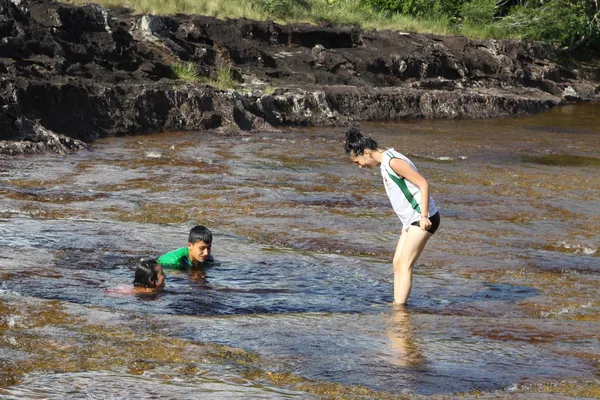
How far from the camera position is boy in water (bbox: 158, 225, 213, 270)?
28.3 feet

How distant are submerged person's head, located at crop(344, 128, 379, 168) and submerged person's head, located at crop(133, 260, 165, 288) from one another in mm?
1834

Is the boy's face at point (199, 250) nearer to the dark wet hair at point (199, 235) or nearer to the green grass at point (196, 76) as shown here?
the dark wet hair at point (199, 235)

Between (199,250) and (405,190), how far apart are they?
2.04 m

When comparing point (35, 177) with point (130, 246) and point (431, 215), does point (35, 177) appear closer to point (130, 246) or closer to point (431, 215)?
point (130, 246)

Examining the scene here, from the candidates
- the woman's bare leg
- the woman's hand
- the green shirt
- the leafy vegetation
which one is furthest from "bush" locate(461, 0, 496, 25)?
the woman's hand

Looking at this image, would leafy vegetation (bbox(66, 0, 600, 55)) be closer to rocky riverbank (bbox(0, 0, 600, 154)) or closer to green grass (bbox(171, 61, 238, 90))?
rocky riverbank (bbox(0, 0, 600, 154))

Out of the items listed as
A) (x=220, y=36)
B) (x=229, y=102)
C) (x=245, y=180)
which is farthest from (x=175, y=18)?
(x=245, y=180)

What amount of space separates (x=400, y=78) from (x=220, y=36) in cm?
539

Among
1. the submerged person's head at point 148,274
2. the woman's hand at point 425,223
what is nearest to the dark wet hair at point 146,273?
the submerged person's head at point 148,274

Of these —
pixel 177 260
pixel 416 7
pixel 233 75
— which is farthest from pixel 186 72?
pixel 416 7

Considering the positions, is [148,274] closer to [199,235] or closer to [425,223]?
[199,235]

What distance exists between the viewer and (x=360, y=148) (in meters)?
7.52

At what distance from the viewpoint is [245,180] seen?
556 inches

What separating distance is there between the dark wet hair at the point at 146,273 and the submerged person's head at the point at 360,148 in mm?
1841
